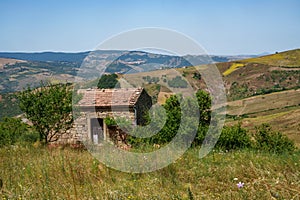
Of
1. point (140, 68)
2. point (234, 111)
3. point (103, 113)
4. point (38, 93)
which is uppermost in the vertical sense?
point (140, 68)

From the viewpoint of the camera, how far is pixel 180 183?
4.04 metres

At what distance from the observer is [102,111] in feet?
68.9

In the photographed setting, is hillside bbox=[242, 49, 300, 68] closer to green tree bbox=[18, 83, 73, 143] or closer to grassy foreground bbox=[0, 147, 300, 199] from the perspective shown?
green tree bbox=[18, 83, 73, 143]

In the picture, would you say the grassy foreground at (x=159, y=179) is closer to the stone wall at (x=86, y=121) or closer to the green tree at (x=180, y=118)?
the green tree at (x=180, y=118)

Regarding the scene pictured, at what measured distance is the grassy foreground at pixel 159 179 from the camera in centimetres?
321

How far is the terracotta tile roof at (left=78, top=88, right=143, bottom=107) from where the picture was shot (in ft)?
68.1

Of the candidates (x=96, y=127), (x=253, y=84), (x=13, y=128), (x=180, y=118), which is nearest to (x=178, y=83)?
(x=96, y=127)

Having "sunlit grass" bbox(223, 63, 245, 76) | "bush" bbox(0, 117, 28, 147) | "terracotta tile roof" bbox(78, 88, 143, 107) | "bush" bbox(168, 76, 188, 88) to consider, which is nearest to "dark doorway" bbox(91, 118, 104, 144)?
"terracotta tile roof" bbox(78, 88, 143, 107)

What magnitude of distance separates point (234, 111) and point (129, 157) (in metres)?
67.7

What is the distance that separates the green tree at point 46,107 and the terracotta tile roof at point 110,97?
393 centimetres

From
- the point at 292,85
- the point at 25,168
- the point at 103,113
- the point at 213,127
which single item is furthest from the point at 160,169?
the point at 292,85

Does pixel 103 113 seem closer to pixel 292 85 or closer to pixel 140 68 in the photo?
pixel 140 68

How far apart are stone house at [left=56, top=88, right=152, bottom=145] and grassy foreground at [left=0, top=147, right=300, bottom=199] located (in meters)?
14.5

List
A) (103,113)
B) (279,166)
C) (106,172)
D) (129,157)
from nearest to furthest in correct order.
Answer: (279,166)
(106,172)
(129,157)
(103,113)
